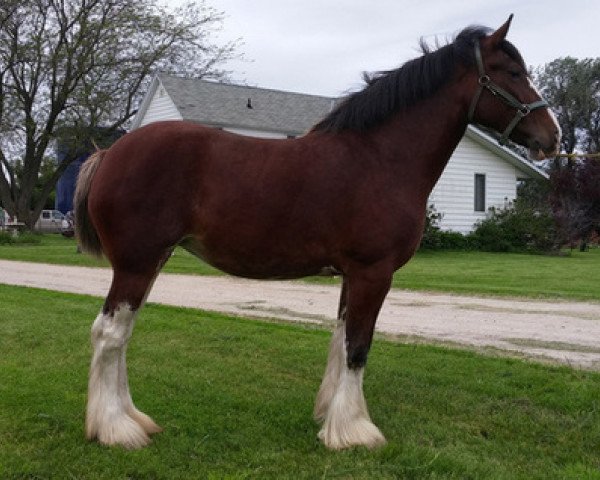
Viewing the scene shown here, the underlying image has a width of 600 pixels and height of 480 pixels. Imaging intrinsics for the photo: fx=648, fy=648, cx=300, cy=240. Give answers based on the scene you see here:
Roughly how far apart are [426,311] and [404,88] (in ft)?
19.1

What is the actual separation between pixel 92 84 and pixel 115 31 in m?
2.60

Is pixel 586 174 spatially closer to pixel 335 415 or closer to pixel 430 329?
pixel 430 329

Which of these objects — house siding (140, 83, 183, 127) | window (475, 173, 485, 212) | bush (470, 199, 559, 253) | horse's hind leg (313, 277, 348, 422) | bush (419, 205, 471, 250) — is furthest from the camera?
window (475, 173, 485, 212)

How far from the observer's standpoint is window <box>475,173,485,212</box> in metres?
25.4

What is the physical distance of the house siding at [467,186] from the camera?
24.3 m

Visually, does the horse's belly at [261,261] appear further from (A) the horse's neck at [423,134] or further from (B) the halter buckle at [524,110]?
(B) the halter buckle at [524,110]

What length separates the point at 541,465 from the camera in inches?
144

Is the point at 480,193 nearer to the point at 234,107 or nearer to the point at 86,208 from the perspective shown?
the point at 234,107

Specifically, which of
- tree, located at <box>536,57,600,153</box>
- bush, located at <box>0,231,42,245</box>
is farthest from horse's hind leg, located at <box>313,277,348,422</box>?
tree, located at <box>536,57,600,153</box>

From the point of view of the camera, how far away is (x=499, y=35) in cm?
392

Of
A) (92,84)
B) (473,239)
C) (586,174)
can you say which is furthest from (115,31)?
(586,174)

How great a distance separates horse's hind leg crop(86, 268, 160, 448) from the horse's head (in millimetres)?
2331

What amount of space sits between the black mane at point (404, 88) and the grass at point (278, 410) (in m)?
1.98

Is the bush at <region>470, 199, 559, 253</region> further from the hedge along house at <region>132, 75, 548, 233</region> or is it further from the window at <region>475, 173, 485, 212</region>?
the window at <region>475, 173, 485, 212</region>
